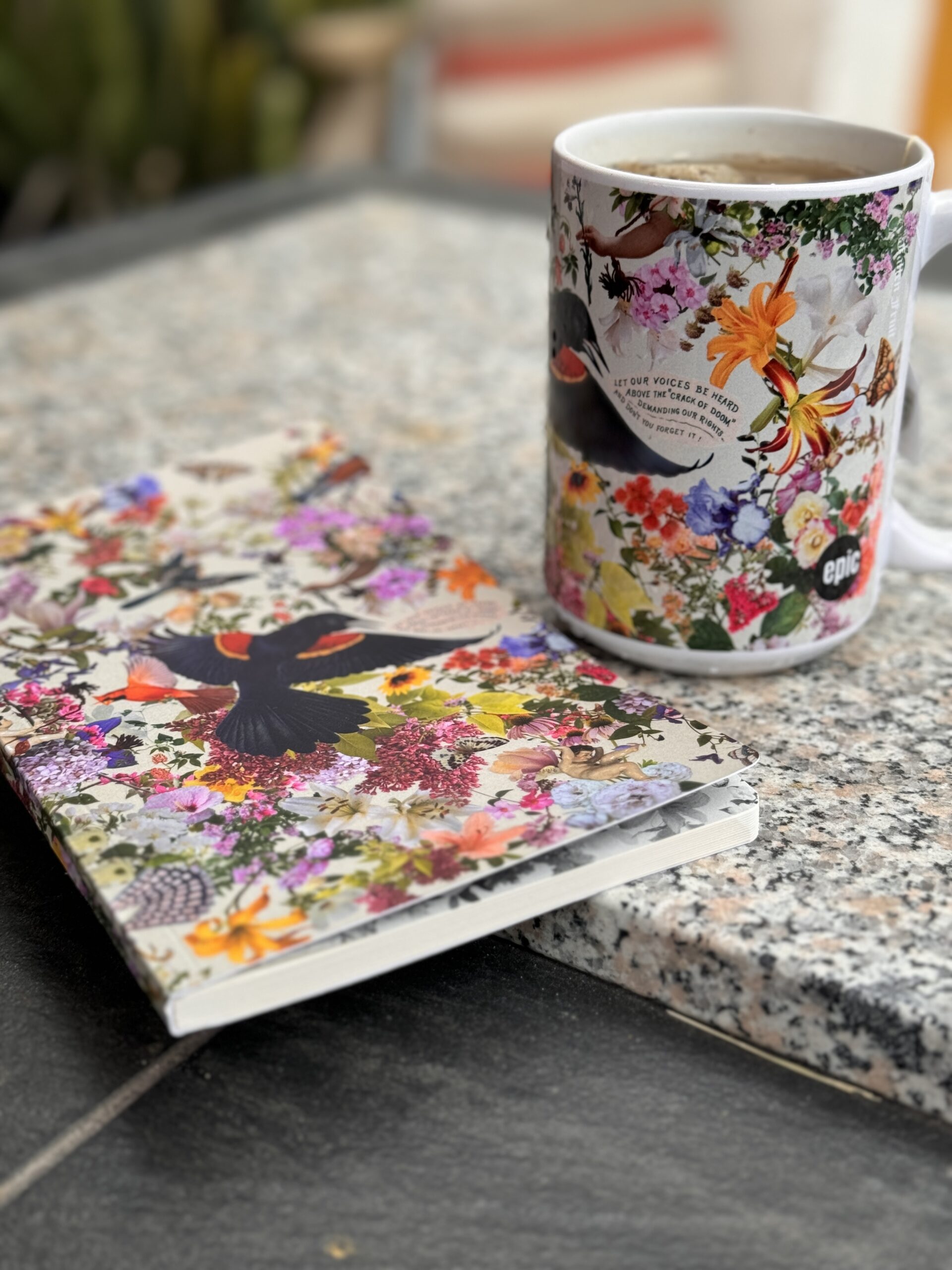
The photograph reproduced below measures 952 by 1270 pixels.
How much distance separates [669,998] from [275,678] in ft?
0.61

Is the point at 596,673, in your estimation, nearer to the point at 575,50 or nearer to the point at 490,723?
the point at 490,723

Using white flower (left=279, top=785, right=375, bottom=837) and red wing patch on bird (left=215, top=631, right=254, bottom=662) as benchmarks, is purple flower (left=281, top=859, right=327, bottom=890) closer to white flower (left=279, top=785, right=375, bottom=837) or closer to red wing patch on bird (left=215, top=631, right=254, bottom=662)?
white flower (left=279, top=785, right=375, bottom=837)

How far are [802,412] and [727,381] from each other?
Result: 3cm

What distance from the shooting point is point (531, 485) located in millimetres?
701

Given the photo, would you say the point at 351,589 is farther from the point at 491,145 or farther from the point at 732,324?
the point at 491,145

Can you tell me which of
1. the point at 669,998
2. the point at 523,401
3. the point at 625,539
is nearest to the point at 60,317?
the point at 523,401

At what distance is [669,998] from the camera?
39 cm

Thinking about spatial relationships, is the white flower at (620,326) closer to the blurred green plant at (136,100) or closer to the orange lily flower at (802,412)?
→ the orange lily flower at (802,412)

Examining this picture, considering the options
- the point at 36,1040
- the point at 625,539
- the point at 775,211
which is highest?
the point at 775,211

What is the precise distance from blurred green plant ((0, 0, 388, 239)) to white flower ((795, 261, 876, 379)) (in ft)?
6.02

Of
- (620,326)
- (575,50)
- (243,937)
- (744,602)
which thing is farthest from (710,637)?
(575,50)

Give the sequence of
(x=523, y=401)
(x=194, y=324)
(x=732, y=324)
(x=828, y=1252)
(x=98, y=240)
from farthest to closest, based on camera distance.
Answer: (x=98, y=240)
(x=194, y=324)
(x=523, y=401)
(x=732, y=324)
(x=828, y=1252)

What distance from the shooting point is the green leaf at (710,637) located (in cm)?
48

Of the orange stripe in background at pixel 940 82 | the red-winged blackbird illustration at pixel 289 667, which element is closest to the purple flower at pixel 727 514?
the red-winged blackbird illustration at pixel 289 667
